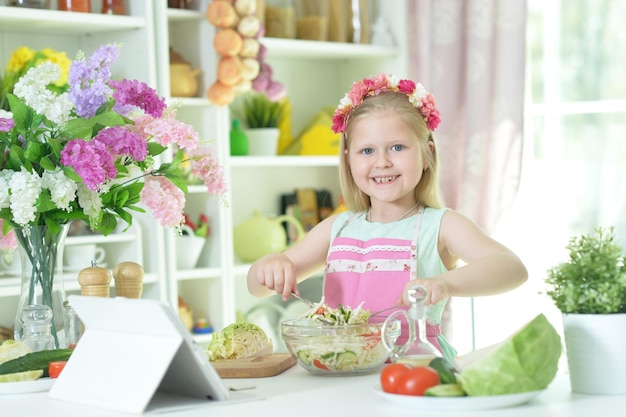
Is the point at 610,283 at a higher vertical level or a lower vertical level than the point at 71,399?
higher

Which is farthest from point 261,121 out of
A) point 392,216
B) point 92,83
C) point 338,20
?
point 92,83

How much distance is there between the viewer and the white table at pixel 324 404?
4.33ft

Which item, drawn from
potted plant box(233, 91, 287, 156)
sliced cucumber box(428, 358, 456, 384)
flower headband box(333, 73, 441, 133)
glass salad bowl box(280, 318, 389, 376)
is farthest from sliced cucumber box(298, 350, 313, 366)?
potted plant box(233, 91, 287, 156)

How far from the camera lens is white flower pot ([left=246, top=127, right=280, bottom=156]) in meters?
3.84

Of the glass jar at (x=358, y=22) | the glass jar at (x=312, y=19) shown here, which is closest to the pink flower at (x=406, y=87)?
the glass jar at (x=312, y=19)

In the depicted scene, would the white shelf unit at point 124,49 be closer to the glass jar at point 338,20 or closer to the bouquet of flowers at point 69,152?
the glass jar at point 338,20

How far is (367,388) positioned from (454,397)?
23 centimetres

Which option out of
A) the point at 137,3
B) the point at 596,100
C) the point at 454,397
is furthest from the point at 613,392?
the point at 137,3

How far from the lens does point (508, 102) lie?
12.0 ft

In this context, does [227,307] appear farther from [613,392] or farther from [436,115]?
[613,392]

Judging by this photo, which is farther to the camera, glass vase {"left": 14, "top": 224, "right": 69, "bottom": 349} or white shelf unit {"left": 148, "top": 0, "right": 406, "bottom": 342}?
white shelf unit {"left": 148, "top": 0, "right": 406, "bottom": 342}

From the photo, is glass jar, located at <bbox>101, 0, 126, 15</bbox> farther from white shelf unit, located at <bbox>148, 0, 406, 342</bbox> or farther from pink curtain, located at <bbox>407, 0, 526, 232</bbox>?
pink curtain, located at <bbox>407, 0, 526, 232</bbox>

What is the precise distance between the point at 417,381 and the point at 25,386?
0.64 metres

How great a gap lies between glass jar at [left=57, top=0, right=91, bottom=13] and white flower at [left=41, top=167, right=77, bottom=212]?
5.70ft
